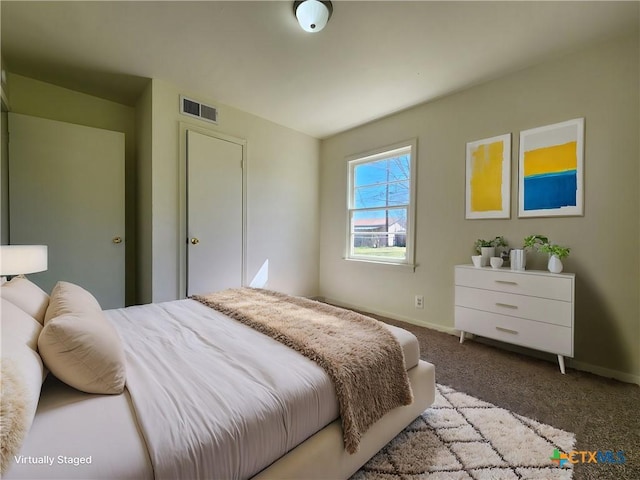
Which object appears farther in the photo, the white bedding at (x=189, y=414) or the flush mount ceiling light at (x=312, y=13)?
the flush mount ceiling light at (x=312, y=13)

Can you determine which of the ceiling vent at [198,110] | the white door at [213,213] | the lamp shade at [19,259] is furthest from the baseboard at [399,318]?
the lamp shade at [19,259]

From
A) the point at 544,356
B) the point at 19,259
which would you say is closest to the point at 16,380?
the point at 19,259

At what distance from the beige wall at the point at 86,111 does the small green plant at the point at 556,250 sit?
3.99m

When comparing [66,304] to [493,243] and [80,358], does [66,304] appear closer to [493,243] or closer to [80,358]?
[80,358]

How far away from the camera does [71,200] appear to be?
2639 millimetres

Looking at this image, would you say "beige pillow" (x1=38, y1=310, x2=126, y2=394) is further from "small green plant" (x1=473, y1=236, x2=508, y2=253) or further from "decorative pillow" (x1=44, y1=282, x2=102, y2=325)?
"small green plant" (x1=473, y1=236, x2=508, y2=253)

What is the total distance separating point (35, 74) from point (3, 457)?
11.2ft

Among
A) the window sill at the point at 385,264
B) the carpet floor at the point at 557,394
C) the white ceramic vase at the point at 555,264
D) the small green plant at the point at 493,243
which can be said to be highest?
the small green plant at the point at 493,243

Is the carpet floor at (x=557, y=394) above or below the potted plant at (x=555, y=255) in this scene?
below

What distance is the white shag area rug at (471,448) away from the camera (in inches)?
47.5

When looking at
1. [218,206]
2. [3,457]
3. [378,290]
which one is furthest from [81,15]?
[378,290]

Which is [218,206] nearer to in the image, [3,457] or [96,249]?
[96,249]

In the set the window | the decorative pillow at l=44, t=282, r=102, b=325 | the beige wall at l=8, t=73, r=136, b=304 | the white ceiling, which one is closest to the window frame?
the window

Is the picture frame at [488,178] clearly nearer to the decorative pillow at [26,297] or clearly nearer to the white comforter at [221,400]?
the white comforter at [221,400]
